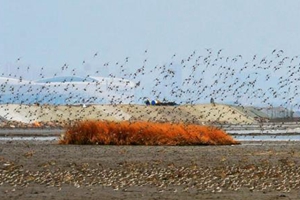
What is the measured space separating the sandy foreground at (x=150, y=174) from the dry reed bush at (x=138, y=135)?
28.6 feet

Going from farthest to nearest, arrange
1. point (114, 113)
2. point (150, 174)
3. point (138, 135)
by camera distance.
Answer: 1. point (114, 113)
2. point (138, 135)
3. point (150, 174)

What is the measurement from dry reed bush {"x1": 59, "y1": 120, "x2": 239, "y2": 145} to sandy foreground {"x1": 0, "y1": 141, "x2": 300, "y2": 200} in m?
8.72

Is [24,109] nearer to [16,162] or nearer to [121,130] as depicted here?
[121,130]

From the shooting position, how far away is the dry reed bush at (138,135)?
179ft

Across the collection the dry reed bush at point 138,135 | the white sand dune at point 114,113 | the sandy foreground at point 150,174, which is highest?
the sandy foreground at point 150,174

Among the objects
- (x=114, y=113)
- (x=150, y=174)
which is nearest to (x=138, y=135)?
(x=150, y=174)

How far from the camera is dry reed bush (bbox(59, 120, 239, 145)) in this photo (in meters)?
54.5

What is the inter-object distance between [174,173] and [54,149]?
54.0 ft

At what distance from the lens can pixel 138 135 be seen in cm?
5494

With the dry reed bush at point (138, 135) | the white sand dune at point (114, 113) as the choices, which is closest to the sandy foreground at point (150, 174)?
the dry reed bush at point (138, 135)

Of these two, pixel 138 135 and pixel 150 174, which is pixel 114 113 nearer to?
pixel 138 135

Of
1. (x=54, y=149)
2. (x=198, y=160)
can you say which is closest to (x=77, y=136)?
(x=54, y=149)

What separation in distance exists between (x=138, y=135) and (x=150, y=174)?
75.9 ft

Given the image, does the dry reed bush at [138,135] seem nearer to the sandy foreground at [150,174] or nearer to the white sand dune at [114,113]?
the sandy foreground at [150,174]
